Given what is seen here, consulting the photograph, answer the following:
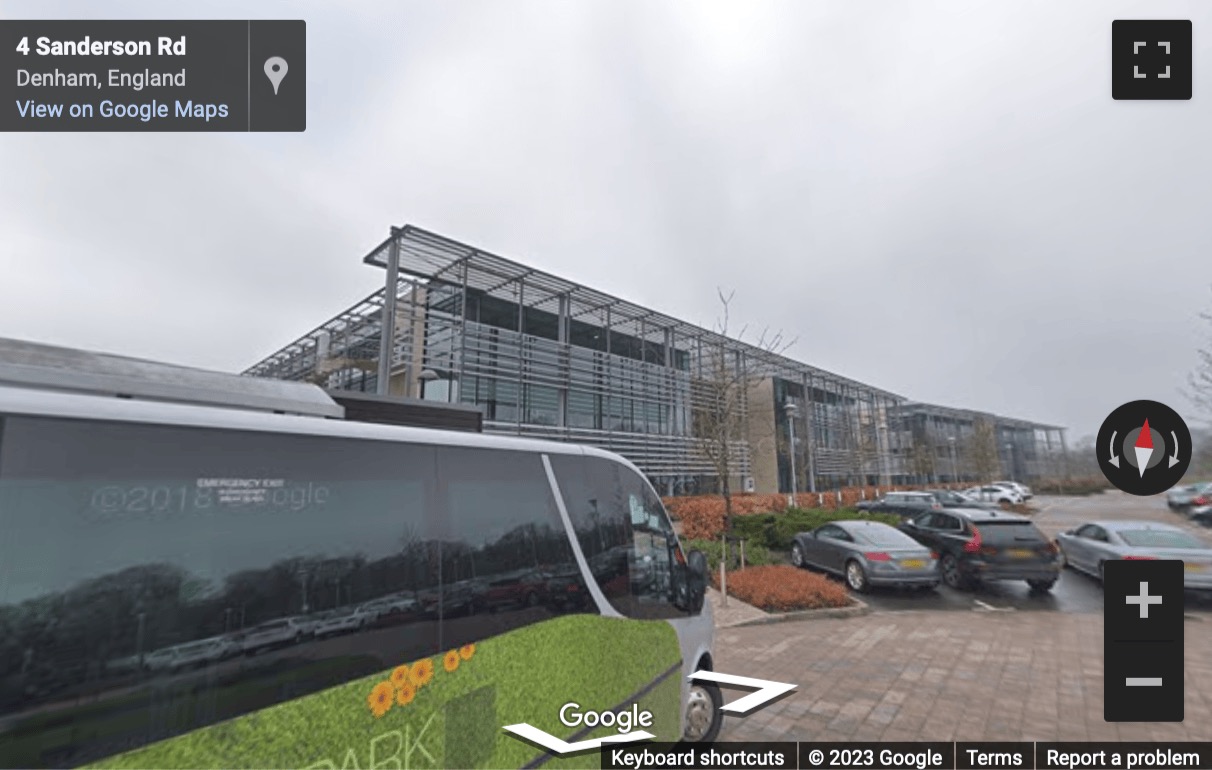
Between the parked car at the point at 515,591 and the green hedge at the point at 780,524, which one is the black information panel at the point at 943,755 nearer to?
the parked car at the point at 515,591

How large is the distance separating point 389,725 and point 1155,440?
4.74 m

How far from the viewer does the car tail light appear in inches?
417

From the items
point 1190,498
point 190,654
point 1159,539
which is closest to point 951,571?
point 1159,539

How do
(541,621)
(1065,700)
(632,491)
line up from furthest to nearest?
(1065,700), (632,491), (541,621)

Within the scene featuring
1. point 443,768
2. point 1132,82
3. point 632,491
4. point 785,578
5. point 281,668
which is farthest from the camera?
point 785,578

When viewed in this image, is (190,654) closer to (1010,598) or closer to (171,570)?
(171,570)

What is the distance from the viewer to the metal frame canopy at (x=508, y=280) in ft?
54.6

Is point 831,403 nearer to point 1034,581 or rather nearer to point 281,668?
point 1034,581

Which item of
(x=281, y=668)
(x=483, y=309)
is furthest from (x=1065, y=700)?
(x=483, y=309)

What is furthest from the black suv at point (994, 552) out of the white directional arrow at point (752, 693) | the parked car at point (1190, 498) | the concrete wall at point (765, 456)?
the concrete wall at point (765, 456)

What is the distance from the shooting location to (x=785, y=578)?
34.1ft

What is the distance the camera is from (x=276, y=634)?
1920mm

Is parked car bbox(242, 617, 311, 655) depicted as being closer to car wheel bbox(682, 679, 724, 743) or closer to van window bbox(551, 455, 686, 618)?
van window bbox(551, 455, 686, 618)

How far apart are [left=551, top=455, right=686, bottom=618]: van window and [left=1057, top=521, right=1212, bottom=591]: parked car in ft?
28.0
